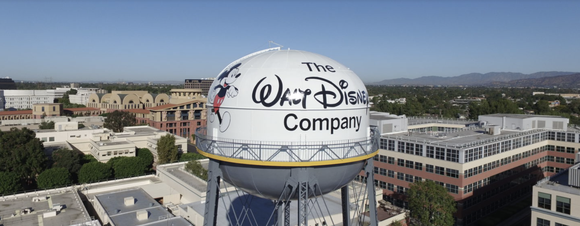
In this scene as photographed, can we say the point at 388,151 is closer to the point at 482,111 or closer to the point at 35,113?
the point at 482,111

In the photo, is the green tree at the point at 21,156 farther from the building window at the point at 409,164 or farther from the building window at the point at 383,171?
the building window at the point at 409,164

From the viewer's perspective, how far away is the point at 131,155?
171ft

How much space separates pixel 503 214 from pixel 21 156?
160ft

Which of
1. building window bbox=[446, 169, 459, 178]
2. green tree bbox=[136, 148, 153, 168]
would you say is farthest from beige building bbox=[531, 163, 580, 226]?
green tree bbox=[136, 148, 153, 168]

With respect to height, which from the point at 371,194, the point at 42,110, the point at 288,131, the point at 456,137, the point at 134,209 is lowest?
the point at 134,209

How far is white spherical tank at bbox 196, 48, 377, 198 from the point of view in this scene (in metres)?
13.6

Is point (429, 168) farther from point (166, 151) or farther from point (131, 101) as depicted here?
point (131, 101)

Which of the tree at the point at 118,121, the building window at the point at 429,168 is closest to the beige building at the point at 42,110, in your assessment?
the tree at the point at 118,121

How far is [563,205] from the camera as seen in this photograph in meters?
24.8

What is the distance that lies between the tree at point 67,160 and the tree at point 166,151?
29.8ft

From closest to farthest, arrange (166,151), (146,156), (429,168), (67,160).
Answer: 1. (429,168)
2. (67,160)
3. (166,151)
4. (146,156)

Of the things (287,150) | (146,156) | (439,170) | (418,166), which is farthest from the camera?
(146,156)

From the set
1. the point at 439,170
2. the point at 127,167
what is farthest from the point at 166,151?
the point at 439,170

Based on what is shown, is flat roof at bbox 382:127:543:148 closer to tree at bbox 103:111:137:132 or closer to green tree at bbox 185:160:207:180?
green tree at bbox 185:160:207:180
